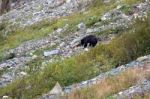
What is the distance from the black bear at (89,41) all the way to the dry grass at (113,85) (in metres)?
5.06

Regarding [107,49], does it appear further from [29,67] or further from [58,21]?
[58,21]

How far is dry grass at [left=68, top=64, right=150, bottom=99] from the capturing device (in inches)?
391

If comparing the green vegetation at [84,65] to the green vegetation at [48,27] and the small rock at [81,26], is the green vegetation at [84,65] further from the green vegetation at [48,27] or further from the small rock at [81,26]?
the green vegetation at [48,27]

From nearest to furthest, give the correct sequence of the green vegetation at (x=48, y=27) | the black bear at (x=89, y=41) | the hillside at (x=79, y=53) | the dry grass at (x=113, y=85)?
1. the dry grass at (x=113, y=85)
2. the hillside at (x=79, y=53)
3. the black bear at (x=89, y=41)
4. the green vegetation at (x=48, y=27)

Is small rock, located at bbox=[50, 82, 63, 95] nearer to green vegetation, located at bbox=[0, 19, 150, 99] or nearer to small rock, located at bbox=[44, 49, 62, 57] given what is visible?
green vegetation, located at bbox=[0, 19, 150, 99]

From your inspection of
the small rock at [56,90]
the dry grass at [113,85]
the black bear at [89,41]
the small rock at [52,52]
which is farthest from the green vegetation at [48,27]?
the dry grass at [113,85]

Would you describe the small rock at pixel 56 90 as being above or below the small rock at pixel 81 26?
above

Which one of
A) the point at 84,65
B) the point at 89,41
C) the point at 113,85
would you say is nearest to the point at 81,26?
the point at 89,41

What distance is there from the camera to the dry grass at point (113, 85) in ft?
32.6

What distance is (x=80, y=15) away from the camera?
2092cm

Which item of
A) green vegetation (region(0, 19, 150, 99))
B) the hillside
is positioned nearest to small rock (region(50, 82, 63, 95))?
the hillside

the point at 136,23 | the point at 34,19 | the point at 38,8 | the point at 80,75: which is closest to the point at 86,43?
the point at 136,23

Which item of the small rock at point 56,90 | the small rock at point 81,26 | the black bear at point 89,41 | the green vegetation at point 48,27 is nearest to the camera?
the small rock at point 56,90

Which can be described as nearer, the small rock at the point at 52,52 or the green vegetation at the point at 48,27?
the small rock at the point at 52,52
